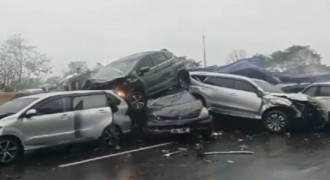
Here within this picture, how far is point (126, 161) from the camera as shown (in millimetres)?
9797

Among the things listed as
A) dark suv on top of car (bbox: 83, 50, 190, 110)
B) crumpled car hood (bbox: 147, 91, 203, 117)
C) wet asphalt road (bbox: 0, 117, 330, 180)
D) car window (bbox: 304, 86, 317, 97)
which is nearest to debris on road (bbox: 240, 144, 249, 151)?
wet asphalt road (bbox: 0, 117, 330, 180)

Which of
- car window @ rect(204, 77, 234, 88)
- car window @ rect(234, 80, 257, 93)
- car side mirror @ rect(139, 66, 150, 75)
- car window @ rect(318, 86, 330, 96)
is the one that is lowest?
car window @ rect(318, 86, 330, 96)

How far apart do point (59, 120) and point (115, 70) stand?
12.7 feet

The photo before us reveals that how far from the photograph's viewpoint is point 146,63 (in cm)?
1453

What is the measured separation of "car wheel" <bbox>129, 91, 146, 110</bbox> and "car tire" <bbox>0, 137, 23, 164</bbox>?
3.87 m

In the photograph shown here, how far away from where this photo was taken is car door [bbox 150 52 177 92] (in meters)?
14.5

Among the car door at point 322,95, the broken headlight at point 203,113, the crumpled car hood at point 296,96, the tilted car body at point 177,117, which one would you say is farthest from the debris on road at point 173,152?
the car door at point 322,95

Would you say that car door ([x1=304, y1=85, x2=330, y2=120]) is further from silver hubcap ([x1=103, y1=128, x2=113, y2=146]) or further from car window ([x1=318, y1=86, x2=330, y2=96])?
silver hubcap ([x1=103, y1=128, x2=113, y2=146])

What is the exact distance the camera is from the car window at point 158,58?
1492 cm

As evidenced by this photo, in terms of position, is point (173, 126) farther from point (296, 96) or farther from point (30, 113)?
point (296, 96)

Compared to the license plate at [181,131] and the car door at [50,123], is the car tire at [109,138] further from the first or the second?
the license plate at [181,131]

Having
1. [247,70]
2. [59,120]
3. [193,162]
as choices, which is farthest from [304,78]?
[59,120]

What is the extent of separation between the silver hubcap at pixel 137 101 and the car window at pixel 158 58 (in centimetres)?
177

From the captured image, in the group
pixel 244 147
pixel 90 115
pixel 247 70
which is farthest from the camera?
pixel 247 70
